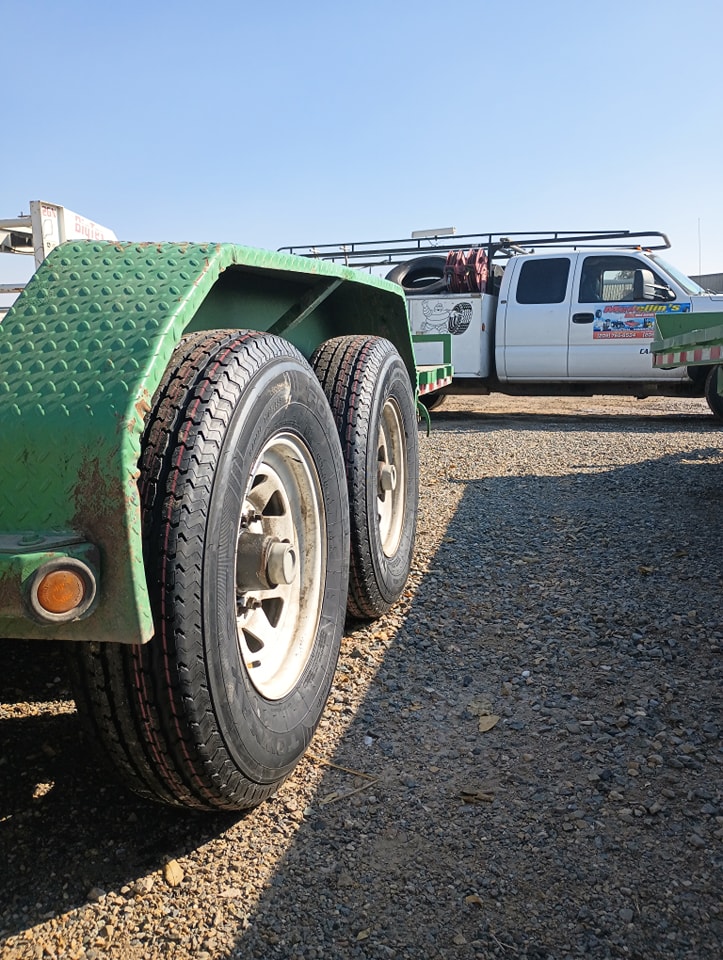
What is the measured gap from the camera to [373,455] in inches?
118

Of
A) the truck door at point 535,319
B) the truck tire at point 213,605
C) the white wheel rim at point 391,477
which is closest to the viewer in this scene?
the truck tire at point 213,605

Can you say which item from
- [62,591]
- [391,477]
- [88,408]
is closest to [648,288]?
[391,477]

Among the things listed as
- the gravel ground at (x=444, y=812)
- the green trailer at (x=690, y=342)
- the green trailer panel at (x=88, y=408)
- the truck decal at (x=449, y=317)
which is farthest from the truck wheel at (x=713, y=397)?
the green trailer panel at (x=88, y=408)

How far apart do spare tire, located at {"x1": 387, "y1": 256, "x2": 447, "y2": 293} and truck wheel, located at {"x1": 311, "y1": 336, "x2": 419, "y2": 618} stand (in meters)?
8.28

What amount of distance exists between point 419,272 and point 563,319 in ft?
8.83

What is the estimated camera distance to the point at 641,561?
13.4 ft

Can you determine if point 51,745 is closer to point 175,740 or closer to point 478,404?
point 175,740

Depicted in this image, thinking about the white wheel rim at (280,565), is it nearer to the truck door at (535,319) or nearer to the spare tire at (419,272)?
the truck door at (535,319)

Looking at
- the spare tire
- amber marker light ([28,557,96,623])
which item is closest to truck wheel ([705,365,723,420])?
the spare tire

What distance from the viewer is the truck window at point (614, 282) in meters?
9.78

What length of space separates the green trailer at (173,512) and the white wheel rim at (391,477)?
1.00 metres

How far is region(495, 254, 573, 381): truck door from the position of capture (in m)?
10.1

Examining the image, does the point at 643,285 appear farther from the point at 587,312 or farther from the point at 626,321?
the point at 587,312

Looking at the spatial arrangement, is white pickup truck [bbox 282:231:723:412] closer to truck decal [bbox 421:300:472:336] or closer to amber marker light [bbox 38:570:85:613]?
truck decal [bbox 421:300:472:336]
